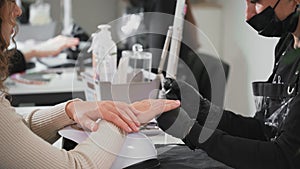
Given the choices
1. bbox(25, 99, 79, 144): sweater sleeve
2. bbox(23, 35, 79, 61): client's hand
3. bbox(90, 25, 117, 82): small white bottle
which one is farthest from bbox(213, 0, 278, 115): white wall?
bbox(25, 99, 79, 144): sweater sleeve

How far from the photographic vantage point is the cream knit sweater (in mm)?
1018

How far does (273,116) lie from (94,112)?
0.47 m

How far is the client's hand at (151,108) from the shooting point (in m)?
1.14

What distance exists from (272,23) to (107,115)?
0.50m

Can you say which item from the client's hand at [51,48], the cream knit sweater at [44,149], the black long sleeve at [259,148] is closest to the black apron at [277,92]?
the black long sleeve at [259,148]

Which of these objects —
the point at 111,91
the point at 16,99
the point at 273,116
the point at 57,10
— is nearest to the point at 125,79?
the point at 111,91

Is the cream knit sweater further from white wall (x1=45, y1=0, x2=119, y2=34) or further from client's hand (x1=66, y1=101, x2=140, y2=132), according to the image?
white wall (x1=45, y1=0, x2=119, y2=34)

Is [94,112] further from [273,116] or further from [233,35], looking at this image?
[233,35]

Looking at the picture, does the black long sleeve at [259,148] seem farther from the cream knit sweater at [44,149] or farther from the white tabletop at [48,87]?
the white tabletop at [48,87]

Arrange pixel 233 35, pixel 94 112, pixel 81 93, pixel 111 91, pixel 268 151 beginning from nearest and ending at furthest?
pixel 268 151 < pixel 94 112 < pixel 111 91 < pixel 81 93 < pixel 233 35

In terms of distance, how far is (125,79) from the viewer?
5.32ft

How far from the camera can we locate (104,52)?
1729mm

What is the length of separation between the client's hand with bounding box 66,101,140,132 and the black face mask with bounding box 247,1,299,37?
442 millimetres

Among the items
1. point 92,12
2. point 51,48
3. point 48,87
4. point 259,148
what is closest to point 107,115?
point 259,148
